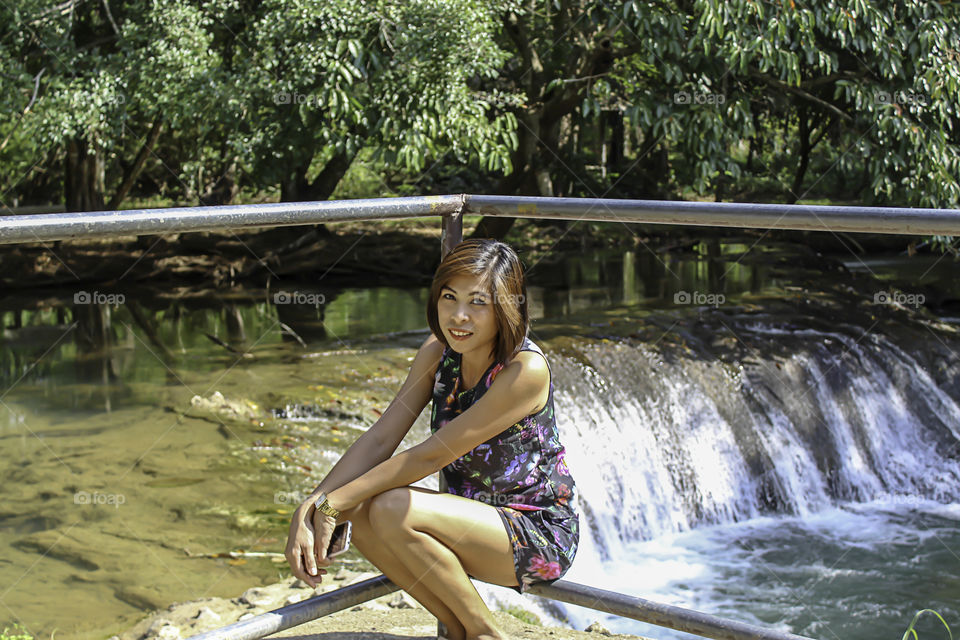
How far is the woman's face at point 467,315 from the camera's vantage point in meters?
2.24

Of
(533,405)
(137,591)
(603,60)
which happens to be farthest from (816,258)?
(533,405)

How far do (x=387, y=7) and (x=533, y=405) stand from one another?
21.5 ft

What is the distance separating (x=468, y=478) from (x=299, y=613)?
0.52 m

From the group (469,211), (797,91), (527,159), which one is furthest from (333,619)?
(527,159)

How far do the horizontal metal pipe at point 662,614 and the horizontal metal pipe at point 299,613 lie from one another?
35cm

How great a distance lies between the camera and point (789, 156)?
23.8 metres

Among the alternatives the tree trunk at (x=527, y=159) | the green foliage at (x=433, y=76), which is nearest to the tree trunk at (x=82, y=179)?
the green foliage at (x=433, y=76)

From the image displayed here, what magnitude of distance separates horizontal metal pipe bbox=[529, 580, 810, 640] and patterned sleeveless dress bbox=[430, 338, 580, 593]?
68mm

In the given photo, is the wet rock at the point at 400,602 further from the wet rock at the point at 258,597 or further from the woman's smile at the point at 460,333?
the woman's smile at the point at 460,333

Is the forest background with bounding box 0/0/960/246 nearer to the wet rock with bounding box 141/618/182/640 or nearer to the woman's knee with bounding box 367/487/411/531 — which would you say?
the wet rock with bounding box 141/618/182/640

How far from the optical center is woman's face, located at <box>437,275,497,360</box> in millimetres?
2240

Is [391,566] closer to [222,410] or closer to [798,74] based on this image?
[222,410]

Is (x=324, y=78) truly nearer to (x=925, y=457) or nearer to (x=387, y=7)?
(x=387, y=7)

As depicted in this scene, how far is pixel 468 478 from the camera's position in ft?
7.47
